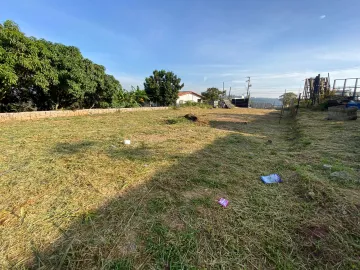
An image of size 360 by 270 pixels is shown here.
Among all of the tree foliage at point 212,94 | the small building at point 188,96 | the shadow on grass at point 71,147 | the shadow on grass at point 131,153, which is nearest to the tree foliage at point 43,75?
the shadow on grass at point 71,147

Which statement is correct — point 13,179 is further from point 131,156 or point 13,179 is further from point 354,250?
point 354,250

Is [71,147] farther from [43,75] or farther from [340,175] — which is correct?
[43,75]

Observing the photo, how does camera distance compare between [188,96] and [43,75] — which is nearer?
[43,75]

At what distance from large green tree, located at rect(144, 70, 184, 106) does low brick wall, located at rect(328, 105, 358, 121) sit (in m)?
14.6

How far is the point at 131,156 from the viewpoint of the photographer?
3148 millimetres

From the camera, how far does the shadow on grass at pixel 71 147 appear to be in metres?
3.35

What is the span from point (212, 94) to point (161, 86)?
657 inches

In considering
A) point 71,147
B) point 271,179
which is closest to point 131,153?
point 71,147

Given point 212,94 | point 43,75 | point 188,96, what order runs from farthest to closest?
point 188,96, point 212,94, point 43,75

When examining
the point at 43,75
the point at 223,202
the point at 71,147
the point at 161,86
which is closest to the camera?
the point at 223,202

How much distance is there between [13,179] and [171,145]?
104 inches

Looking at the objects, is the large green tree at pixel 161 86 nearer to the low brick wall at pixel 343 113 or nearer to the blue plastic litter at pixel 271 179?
the low brick wall at pixel 343 113

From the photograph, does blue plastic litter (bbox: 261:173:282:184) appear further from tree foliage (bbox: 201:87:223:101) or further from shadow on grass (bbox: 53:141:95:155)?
tree foliage (bbox: 201:87:223:101)

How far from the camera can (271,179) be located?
2.33 meters
